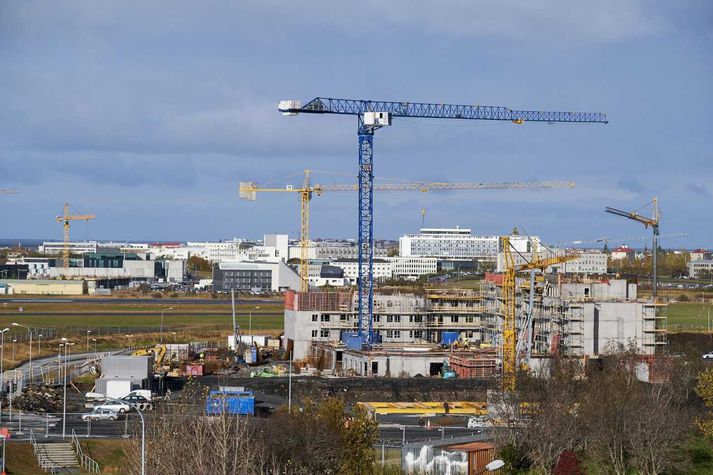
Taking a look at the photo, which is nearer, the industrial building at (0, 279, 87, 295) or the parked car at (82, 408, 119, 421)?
the parked car at (82, 408, 119, 421)

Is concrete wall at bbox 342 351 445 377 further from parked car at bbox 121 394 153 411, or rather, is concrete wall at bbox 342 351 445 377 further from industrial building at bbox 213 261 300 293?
industrial building at bbox 213 261 300 293

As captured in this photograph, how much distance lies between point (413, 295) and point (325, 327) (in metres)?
6.28

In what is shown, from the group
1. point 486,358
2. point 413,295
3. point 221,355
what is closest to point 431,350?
point 486,358

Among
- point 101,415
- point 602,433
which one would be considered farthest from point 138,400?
point 602,433

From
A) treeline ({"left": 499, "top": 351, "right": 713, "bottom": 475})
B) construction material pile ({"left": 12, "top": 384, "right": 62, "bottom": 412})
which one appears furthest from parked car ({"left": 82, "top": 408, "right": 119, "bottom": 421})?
treeline ({"left": 499, "top": 351, "right": 713, "bottom": 475})

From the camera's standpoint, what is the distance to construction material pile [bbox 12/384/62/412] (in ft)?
175

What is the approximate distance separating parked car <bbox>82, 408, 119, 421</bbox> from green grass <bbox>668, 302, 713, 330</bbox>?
184 ft

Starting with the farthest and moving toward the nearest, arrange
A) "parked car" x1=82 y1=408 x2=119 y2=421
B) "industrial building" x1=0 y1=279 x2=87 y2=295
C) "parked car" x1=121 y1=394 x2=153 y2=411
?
1. "industrial building" x1=0 y1=279 x2=87 y2=295
2. "parked car" x1=121 y1=394 x2=153 y2=411
3. "parked car" x1=82 y1=408 x2=119 y2=421

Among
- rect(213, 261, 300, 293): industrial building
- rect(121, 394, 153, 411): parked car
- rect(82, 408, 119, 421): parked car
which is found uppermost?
rect(213, 261, 300, 293): industrial building

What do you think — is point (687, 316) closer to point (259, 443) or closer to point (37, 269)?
point (259, 443)

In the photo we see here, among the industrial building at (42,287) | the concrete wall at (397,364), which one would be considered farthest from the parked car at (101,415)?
the industrial building at (42,287)

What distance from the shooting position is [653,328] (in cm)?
7106

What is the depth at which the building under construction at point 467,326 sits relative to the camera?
225 ft

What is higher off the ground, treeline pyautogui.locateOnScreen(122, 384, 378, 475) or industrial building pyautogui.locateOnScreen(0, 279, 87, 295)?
industrial building pyautogui.locateOnScreen(0, 279, 87, 295)
